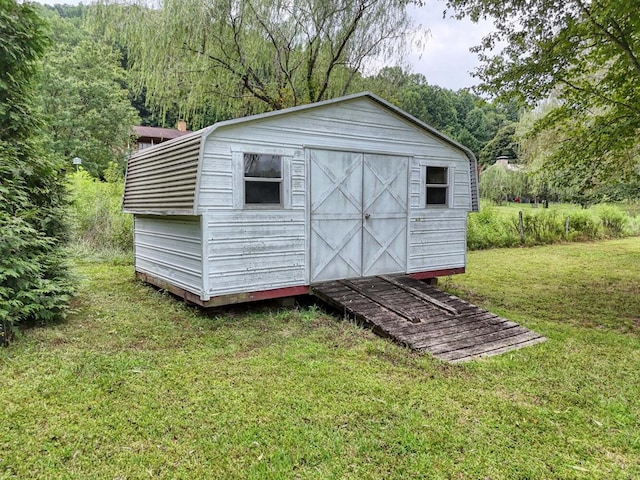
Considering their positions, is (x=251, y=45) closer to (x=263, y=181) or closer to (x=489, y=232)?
(x=263, y=181)

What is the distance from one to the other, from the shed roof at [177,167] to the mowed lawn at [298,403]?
5.30ft

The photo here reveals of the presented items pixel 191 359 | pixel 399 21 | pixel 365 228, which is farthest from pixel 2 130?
pixel 399 21

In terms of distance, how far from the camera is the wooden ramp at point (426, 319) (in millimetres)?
4379

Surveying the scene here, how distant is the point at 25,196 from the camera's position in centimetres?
486

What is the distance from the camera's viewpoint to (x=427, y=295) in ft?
18.9

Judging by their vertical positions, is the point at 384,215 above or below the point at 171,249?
above

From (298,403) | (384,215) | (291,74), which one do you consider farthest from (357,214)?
(291,74)

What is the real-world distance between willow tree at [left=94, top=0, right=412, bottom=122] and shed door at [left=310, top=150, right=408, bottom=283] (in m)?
5.67

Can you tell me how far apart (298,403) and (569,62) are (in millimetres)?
6498

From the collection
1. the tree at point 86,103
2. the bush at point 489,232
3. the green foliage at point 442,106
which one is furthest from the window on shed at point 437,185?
the tree at point 86,103

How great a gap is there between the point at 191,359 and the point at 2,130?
3.69 metres

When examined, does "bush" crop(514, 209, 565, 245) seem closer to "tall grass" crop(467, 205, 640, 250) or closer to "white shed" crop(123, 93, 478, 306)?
"tall grass" crop(467, 205, 640, 250)

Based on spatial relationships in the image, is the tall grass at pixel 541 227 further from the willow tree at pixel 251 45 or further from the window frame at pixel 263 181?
the window frame at pixel 263 181

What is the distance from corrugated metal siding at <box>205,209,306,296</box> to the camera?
5160mm
